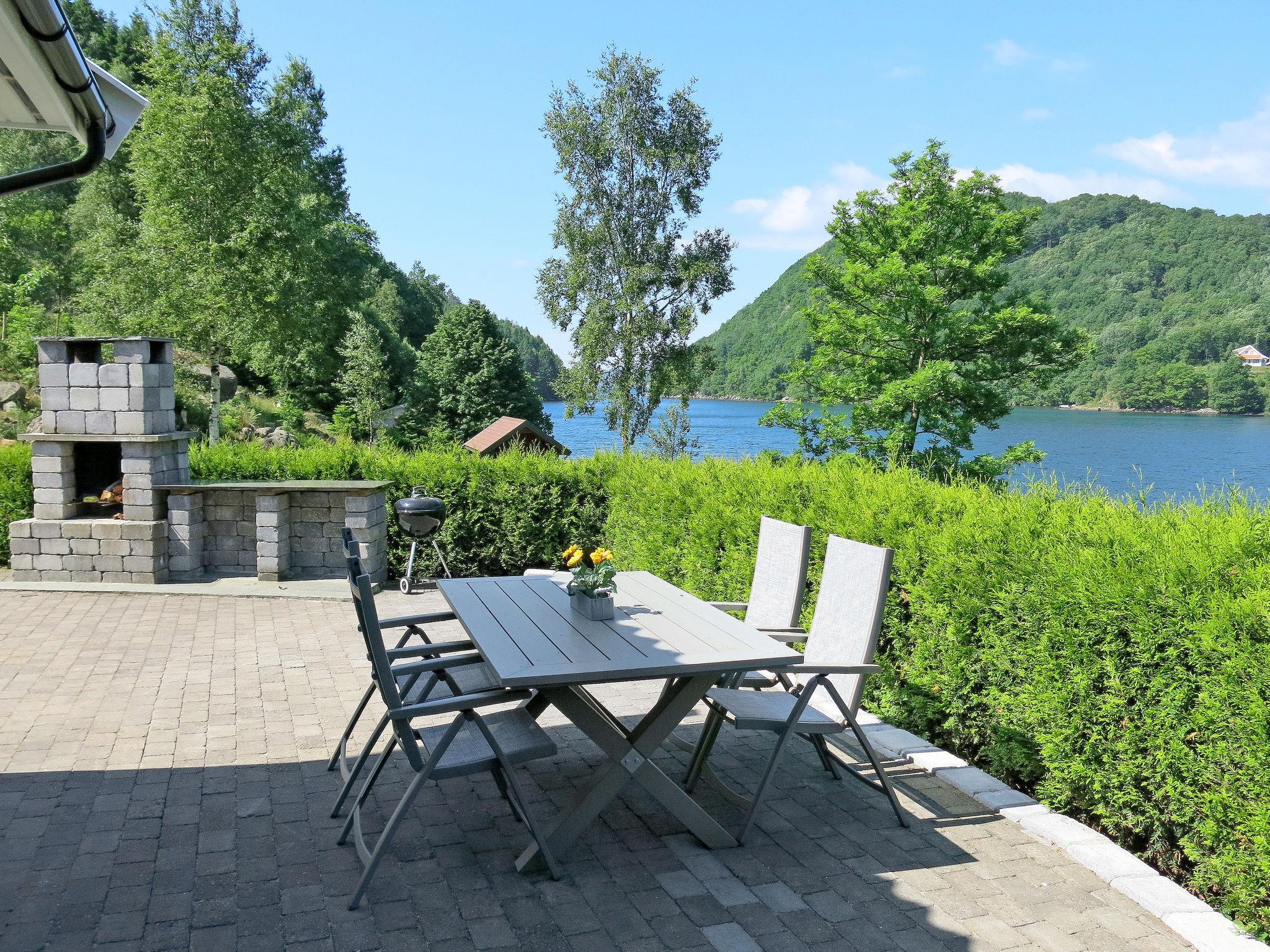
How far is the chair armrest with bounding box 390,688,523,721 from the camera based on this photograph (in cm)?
298

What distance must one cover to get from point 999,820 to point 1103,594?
1.11 m

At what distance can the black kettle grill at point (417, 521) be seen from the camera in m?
8.40

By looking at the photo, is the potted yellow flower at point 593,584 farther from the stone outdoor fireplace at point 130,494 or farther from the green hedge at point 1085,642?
the stone outdoor fireplace at point 130,494

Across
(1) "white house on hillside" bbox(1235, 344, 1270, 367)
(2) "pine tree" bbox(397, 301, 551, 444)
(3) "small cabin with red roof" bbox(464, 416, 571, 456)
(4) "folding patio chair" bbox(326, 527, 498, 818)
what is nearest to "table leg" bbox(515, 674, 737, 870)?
(4) "folding patio chair" bbox(326, 527, 498, 818)

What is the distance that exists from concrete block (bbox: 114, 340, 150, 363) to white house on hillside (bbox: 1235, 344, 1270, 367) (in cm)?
2913

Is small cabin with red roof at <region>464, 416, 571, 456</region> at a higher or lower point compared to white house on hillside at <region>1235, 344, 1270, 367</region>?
lower

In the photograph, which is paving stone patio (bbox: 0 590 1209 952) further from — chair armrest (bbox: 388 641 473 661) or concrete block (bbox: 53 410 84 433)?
concrete block (bbox: 53 410 84 433)

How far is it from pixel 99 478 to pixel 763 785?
828 cm

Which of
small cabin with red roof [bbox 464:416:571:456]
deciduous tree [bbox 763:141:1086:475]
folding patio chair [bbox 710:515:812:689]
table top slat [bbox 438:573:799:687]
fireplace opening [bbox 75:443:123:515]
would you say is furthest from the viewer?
small cabin with red roof [bbox 464:416:571:456]

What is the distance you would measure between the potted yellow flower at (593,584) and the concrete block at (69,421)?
21.9 feet

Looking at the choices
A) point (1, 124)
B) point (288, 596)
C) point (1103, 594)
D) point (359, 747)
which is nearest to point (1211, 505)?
point (1103, 594)

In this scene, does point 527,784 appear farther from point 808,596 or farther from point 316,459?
point 316,459

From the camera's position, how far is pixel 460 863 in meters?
3.21

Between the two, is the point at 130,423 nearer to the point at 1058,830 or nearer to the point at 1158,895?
the point at 1058,830
